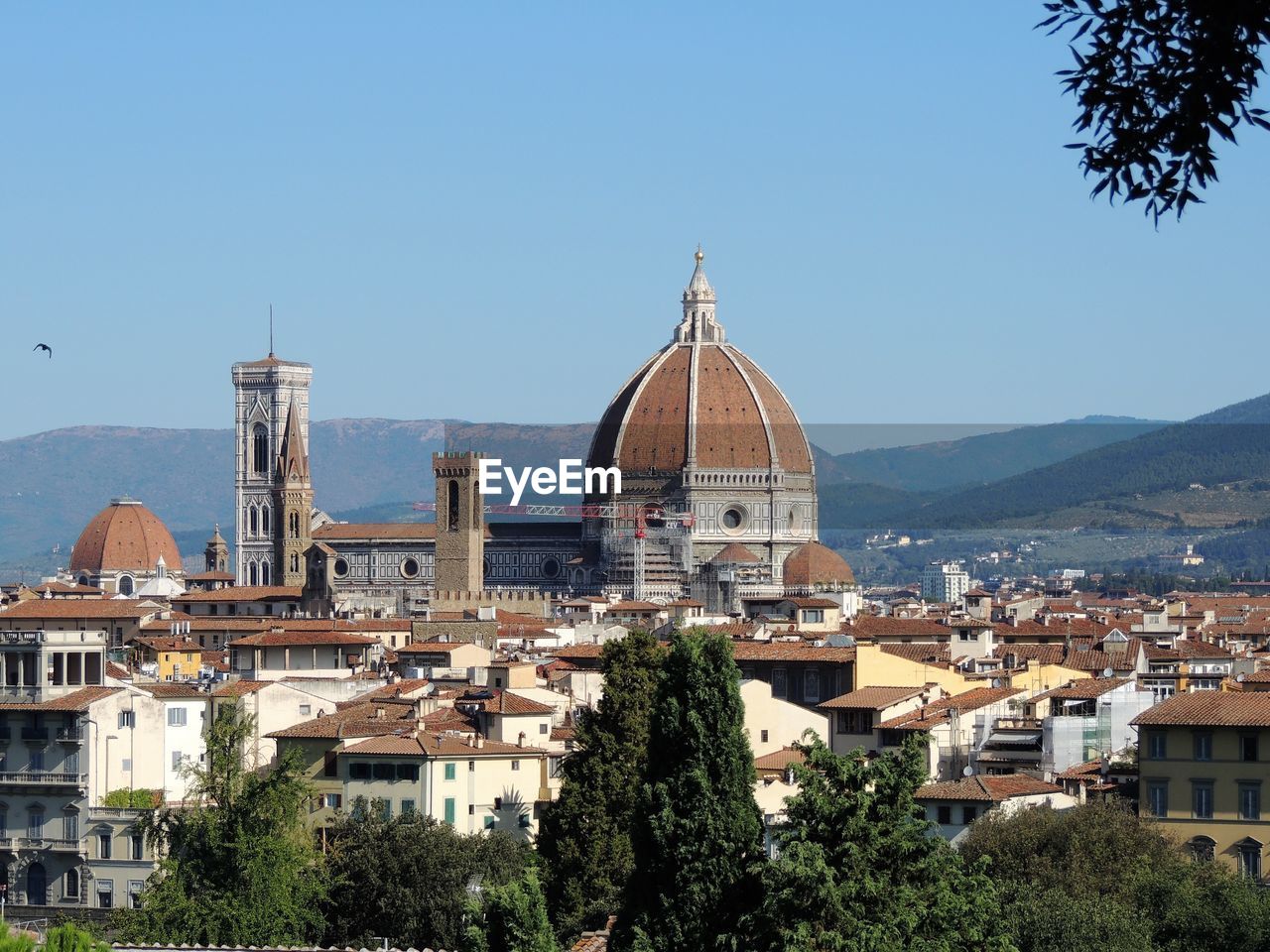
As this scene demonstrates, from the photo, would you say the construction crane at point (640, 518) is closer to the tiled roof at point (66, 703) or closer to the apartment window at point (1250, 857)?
the tiled roof at point (66, 703)

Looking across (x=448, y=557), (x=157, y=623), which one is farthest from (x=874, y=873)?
(x=448, y=557)

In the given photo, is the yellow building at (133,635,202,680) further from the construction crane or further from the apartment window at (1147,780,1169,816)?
the construction crane

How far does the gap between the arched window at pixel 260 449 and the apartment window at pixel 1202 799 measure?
144275 millimetres

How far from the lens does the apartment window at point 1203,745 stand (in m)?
36.7

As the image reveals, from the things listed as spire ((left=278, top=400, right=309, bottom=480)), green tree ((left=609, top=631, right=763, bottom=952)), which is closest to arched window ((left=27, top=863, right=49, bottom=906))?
green tree ((left=609, top=631, right=763, bottom=952))

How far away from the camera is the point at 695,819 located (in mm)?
24984

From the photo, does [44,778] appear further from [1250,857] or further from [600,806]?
[1250,857]

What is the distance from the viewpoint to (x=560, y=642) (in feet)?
265

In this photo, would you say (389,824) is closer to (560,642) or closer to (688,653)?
(688,653)

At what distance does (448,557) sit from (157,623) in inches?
1605

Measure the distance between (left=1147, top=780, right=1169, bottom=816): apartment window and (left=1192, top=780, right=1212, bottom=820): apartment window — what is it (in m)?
0.34

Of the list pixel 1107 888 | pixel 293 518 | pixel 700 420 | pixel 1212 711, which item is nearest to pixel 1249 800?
pixel 1212 711

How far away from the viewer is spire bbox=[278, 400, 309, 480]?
538 ft

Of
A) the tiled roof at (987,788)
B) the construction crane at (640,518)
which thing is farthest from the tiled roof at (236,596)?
the tiled roof at (987,788)
